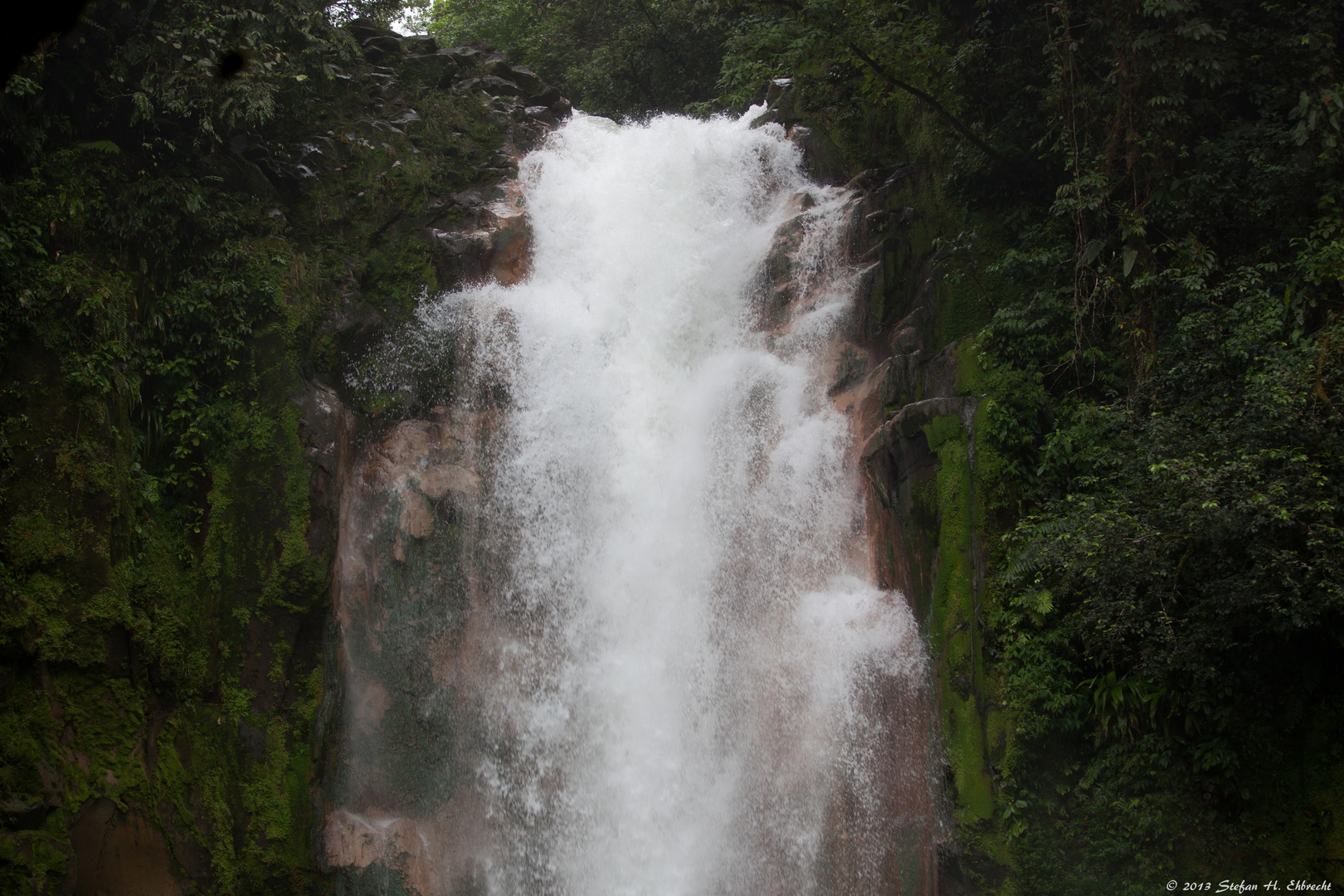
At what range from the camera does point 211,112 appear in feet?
34.8

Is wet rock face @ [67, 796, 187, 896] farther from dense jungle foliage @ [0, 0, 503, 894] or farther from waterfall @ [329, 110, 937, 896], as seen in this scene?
waterfall @ [329, 110, 937, 896]

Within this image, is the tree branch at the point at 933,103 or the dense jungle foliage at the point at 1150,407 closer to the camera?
the dense jungle foliage at the point at 1150,407

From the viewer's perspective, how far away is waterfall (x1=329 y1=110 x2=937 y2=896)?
30.3ft

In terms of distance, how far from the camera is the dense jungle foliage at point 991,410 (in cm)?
717

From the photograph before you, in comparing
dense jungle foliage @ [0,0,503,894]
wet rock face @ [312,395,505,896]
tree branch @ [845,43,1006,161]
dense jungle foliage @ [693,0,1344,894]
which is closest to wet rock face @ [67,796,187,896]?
dense jungle foliage @ [0,0,503,894]

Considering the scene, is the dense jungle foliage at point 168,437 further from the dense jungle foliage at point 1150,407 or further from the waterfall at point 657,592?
the dense jungle foliage at point 1150,407

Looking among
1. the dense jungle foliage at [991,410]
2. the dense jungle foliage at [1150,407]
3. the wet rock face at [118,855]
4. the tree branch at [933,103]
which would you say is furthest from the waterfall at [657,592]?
the tree branch at [933,103]

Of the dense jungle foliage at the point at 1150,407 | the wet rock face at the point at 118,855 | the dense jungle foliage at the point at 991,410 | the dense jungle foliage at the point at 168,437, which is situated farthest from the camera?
the dense jungle foliage at the point at 168,437

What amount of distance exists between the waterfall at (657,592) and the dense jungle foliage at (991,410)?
54.8 inches

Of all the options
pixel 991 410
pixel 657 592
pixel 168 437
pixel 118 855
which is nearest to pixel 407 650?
pixel 657 592

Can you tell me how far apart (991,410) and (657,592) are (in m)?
4.84

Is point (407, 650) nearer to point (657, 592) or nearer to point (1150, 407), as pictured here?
point (657, 592)

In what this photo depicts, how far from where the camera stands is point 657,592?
10.7 m

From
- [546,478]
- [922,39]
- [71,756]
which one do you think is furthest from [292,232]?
[922,39]
